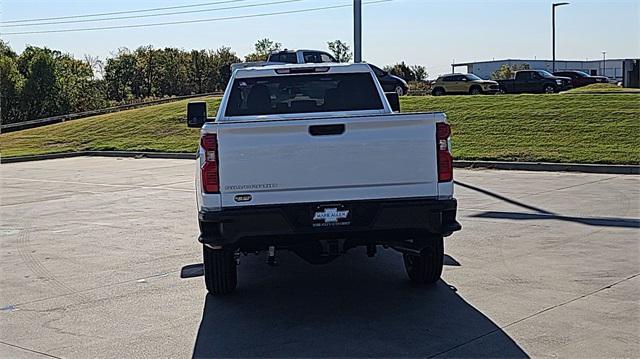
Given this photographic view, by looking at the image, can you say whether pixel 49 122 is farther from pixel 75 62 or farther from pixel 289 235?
pixel 289 235

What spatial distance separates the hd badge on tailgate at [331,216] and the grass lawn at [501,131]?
1259 centimetres

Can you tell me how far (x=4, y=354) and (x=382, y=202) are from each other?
3.02 m

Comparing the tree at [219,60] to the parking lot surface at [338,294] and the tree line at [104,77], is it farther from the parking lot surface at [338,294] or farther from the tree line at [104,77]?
the parking lot surface at [338,294]

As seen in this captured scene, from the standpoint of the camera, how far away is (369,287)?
24.6 ft

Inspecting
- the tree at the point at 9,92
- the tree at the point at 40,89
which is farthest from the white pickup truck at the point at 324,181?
the tree at the point at 40,89

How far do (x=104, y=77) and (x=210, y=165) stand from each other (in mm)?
62595

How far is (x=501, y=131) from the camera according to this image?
2275 centimetres

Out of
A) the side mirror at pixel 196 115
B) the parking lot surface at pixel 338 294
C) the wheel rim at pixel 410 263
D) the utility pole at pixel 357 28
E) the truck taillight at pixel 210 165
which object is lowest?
the parking lot surface at pixel 338 294

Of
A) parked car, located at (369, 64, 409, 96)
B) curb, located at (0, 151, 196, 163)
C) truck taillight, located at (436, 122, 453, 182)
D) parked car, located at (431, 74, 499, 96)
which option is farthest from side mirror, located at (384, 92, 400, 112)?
parked car, located at (431, 74, 499, 96)

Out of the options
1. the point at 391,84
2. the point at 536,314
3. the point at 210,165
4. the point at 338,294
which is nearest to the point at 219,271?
the point at 338,294

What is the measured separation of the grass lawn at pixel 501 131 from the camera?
1948 centimetres

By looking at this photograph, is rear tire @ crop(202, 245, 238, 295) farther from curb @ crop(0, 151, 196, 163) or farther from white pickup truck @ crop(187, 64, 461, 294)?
curb @ crop(0, 151, 196, 163)

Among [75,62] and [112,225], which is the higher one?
[75,62]

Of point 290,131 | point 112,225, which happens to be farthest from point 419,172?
point 112,225
